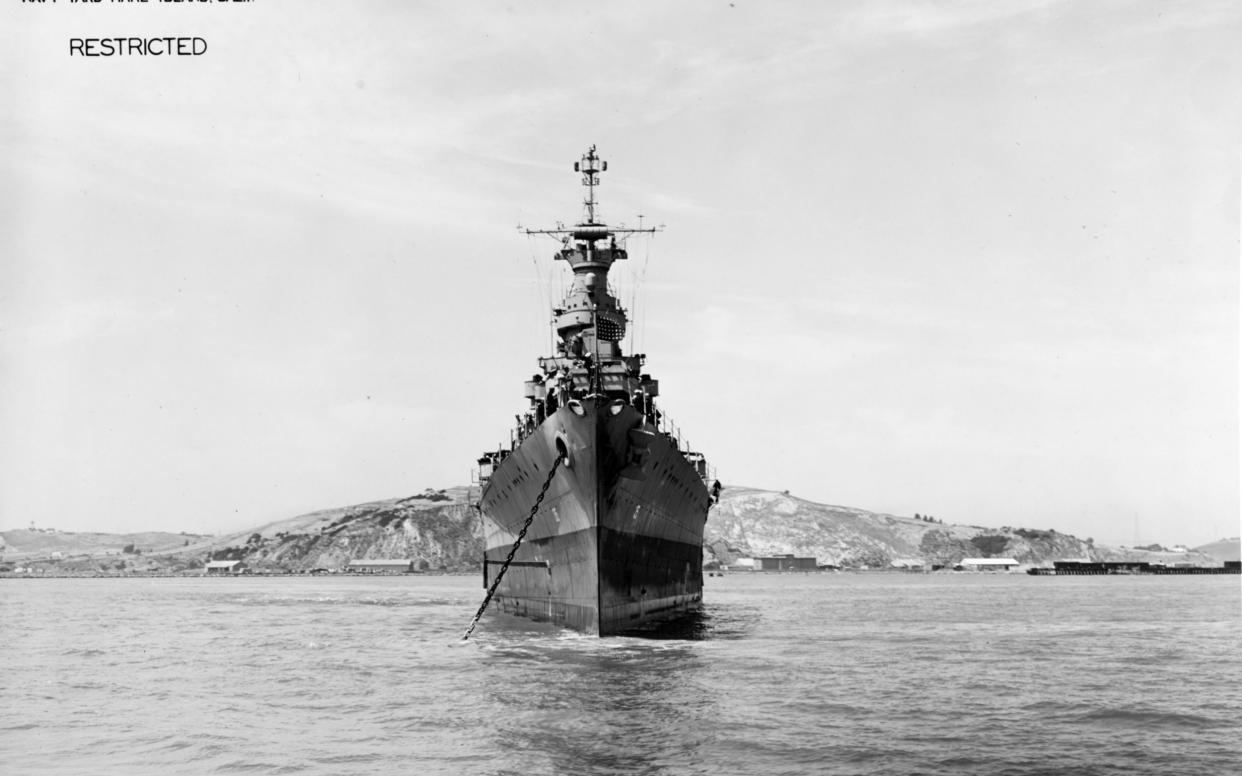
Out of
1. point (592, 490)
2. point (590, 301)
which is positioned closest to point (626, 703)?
point (592, 490)

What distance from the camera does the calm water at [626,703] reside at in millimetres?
18438

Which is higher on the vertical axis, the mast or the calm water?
the mast

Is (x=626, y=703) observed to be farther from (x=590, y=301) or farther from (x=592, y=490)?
(x=590, y=301)

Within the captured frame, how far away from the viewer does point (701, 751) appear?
61.7 ft

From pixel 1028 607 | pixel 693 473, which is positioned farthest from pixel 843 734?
pixel 1028 607

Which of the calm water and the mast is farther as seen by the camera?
the mast

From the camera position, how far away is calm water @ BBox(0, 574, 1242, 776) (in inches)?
726

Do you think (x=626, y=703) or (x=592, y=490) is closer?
(x=626, y=703)

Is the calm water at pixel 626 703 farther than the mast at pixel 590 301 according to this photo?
No

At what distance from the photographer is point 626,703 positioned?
23.3m

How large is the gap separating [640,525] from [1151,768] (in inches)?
891

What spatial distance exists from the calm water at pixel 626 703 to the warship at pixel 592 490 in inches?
81.1

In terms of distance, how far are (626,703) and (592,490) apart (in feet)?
37.8

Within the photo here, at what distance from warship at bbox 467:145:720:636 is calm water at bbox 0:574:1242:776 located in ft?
6.76
